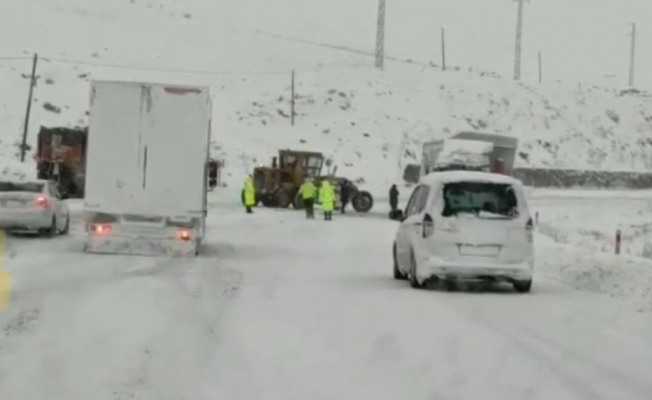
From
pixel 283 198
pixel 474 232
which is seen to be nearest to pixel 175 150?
pixel 474 232

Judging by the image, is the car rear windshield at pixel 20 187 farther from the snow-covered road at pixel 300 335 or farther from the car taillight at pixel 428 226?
the car taillight at pixel 428 226

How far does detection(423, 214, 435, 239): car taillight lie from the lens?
63.0ft

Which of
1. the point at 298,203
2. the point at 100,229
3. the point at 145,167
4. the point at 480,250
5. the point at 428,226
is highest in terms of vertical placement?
the point at 145,167

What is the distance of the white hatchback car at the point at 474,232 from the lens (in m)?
19.1

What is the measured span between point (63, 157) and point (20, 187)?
22726 mm

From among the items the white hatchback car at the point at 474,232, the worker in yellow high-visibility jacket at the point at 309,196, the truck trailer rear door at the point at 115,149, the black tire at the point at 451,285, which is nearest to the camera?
the white hatchback car at the point at 474,232

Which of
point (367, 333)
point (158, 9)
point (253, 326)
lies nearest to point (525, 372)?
point (367, 333)

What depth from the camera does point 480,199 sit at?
765 inches

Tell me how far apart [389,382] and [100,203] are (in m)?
15.2

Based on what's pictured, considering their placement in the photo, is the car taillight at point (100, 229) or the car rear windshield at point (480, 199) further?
the car taillight at point (100, 229)

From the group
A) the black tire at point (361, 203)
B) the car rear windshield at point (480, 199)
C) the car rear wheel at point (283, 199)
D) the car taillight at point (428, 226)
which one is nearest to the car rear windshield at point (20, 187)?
the car taillight at point (428, 226)

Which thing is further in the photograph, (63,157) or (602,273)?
(63,157)

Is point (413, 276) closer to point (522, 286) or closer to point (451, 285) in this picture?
point (451, 285)

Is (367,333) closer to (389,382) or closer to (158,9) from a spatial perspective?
(389,382)
